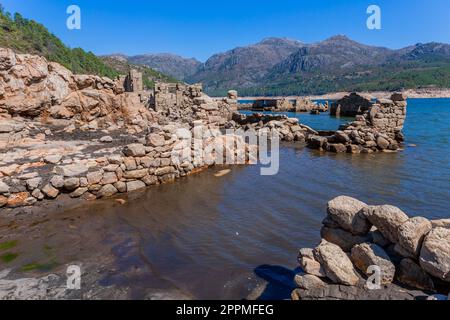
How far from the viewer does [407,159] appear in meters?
15.0

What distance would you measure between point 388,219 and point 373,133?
15.6 m

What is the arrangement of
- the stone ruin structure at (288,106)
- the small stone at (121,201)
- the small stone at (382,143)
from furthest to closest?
the stone ruin structure at (288,106)
the small stone at (382,143)
the small stone at (121,201)

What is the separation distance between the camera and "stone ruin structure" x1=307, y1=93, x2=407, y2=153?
17.2m

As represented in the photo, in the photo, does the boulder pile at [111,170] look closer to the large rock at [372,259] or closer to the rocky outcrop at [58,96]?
the rocky outcrop at [58,96]

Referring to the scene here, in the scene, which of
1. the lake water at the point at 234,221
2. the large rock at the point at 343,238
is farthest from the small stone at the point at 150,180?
the large rock at the point at 343,238

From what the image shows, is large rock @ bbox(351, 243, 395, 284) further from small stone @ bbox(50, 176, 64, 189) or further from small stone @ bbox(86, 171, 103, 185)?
small stone @ bbox(50, 176, 64, 189)

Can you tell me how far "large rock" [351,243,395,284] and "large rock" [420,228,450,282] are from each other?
0.39 metres

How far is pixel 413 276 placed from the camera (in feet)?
12.5

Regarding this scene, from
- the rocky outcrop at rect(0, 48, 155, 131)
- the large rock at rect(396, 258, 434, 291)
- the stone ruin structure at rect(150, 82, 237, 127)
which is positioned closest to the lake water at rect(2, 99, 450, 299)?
the large rock at rect(396, 258, 434, 291)

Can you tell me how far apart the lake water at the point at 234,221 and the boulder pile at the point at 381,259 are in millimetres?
881

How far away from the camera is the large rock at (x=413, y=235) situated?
148 inches
